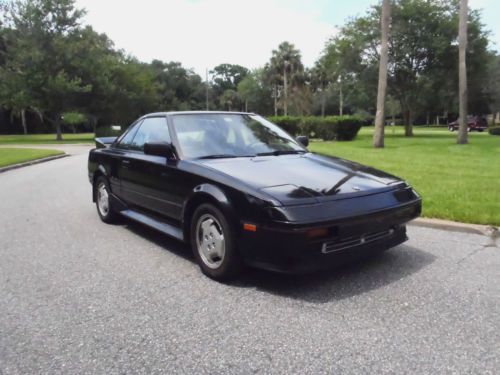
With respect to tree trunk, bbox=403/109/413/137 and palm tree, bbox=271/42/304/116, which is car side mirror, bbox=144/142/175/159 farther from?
palm tree, bbox=271/42/304/116

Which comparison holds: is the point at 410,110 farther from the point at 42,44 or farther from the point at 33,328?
the point at 33,328

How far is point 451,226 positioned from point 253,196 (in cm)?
327

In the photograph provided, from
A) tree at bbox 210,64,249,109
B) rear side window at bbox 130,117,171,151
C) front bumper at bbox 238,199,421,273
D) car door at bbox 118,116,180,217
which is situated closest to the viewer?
front bumper at bbox 238,199,421,273

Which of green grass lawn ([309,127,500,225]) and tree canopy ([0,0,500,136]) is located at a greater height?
tree canopy ([0,0,500,136])

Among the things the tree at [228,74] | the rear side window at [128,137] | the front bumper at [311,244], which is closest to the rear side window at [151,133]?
the rear side window at [128,137]

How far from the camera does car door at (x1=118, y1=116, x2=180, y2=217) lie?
177 inches

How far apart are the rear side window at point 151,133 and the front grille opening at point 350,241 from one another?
216 centimetres

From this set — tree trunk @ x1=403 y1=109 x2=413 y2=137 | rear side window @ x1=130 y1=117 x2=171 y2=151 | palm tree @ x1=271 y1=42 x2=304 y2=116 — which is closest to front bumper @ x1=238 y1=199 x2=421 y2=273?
rear side window @ x1=130 y1=117 x2=171 y2=151

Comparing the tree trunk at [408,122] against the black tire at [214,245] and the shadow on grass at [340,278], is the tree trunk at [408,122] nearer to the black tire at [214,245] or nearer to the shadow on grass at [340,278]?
the shadow on grass at [340,278]

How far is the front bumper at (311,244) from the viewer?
130 inches

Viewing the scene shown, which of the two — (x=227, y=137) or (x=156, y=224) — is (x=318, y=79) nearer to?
(x=227, y=137)

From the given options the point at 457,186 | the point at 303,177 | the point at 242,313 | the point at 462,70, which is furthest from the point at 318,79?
the point at 242,313

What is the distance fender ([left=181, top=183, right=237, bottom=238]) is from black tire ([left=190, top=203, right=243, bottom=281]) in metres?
0.07

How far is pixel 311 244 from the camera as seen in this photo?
3311 mm
